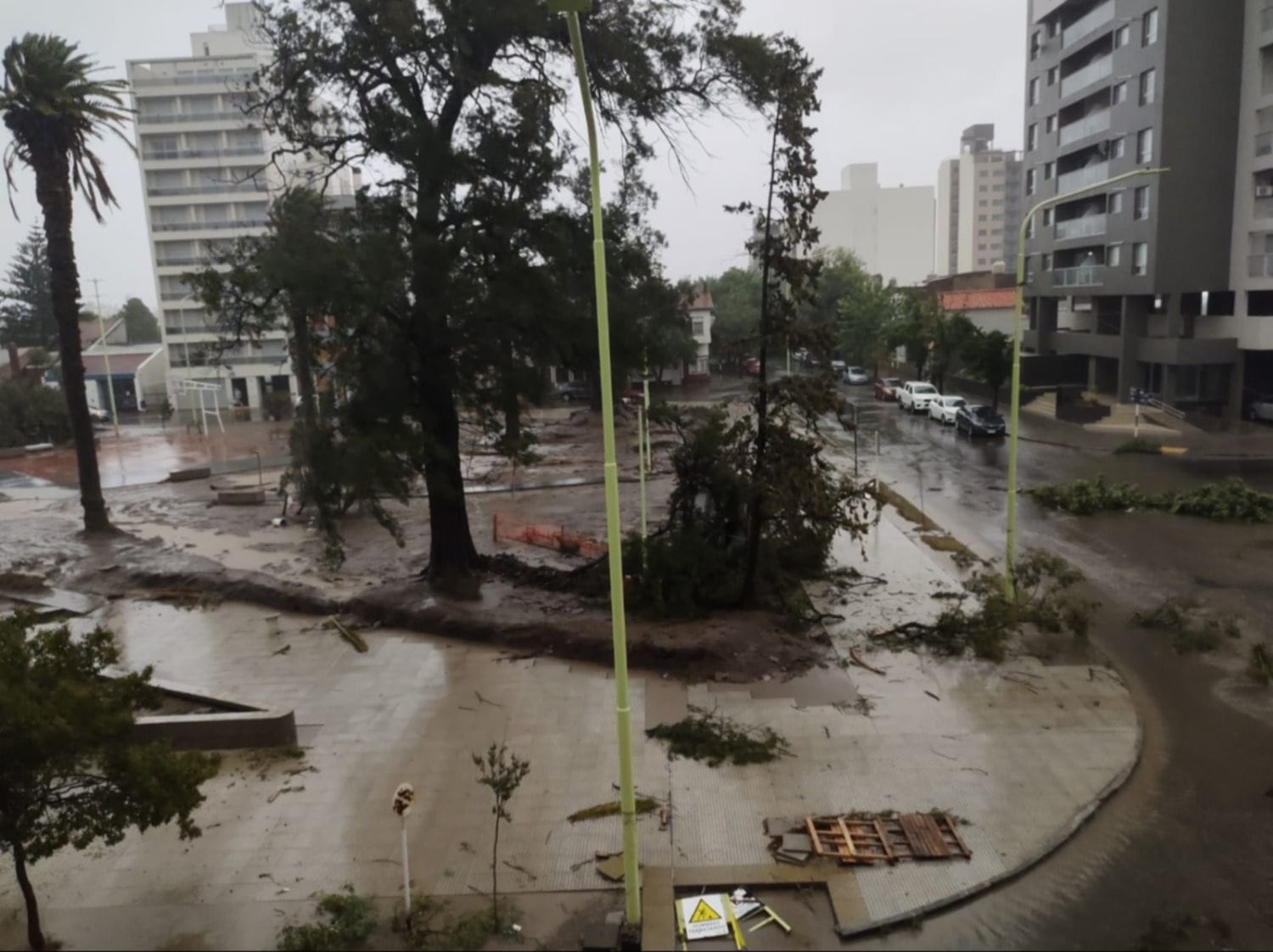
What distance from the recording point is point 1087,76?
45.4 metres

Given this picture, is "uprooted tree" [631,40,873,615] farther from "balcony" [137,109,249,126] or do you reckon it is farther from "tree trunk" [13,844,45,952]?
"balcony" [137,109,249,126]

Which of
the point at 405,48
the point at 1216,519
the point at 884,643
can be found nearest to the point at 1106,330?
the point at 1216,519

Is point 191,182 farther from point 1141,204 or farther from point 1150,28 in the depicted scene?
point 1141,204

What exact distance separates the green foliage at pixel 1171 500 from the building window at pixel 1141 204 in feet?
60.9

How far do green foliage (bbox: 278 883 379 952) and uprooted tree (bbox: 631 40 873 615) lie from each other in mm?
8569

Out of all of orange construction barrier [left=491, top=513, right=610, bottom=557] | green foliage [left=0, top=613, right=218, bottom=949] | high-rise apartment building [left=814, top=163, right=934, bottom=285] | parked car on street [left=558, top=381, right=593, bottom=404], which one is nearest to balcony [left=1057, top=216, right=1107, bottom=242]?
parked car on street [left=558, top=381, right=593, bottom=404]

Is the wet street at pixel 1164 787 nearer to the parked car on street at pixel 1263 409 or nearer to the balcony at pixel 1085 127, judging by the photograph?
the parked car on street at pixel 1263 409

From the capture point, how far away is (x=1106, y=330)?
154 feet

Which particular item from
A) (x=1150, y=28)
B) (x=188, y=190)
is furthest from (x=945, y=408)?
(x=188, y=190)

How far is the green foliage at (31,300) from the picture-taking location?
76.8 metres

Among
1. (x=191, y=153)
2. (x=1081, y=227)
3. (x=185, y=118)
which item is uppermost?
(x=185, y=118)

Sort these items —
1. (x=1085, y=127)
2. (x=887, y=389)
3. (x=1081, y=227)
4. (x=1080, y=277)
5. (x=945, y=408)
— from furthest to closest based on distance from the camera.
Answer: (x=887, y=389), (x=1081, y=227), (x=1080, y=277), (x=1085, y=127), (x=945, y=408)

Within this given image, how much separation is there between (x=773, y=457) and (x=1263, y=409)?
32.9m

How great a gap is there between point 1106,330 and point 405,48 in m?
40.5
